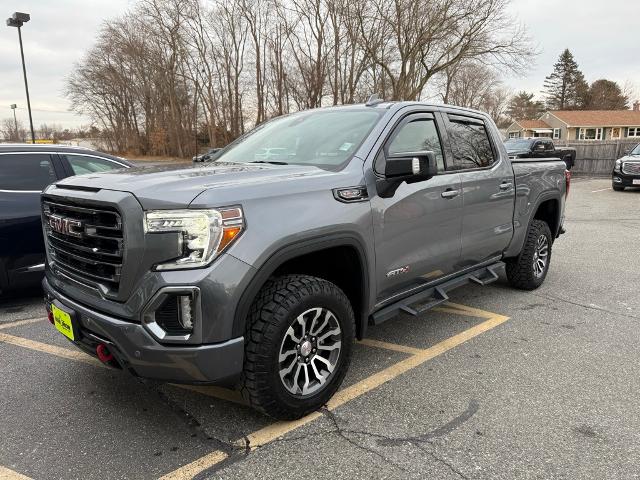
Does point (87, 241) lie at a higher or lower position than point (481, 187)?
lower

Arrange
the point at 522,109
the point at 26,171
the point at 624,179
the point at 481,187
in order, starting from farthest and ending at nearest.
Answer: the point at 522,109
the point at 624,179
the point at 26,171
the point at 481,187

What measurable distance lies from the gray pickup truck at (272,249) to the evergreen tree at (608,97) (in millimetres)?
86021

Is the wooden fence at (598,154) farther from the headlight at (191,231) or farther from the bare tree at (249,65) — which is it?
the headlight at (191,231)

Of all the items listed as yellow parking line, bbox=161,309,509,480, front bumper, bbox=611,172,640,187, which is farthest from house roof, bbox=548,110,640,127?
yellow parking line, bbox=161,309,509,480

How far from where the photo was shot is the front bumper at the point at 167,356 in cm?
234

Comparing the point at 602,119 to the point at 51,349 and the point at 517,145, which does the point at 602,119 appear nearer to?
the point at 517,145

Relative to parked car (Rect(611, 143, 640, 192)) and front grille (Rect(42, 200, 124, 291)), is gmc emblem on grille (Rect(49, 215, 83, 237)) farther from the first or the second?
parked car (Rect(611, 143, 640, 192))

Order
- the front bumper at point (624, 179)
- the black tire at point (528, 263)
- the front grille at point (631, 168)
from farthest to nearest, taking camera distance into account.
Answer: the front bumper at point (624, 179) < the front grille at point (631, 168) < the black tire at point (528, 263)

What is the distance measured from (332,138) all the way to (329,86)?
34.8 metres

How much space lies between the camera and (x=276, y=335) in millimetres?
2580

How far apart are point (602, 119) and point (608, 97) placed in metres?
22.6

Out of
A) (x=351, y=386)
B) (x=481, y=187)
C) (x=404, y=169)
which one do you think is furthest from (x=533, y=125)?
(x=351, y=386)

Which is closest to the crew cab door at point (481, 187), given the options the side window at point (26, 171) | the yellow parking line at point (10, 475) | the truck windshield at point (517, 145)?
the yellow parking line at point (10, 475)

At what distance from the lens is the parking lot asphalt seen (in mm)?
2484
